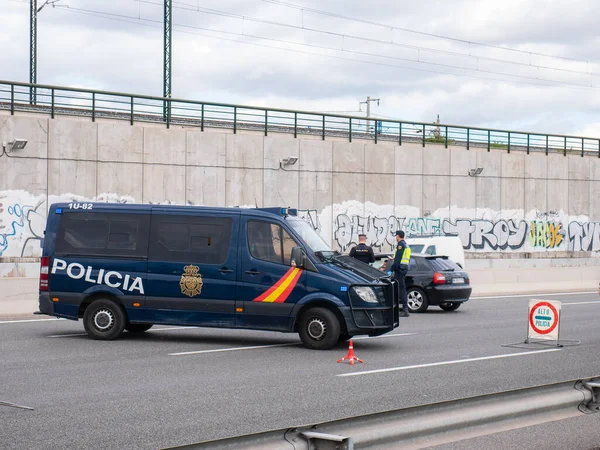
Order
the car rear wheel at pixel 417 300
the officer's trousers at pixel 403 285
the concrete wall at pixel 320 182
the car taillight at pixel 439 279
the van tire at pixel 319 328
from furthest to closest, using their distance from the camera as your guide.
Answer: the concrete wall at pixel 320 182 → the car rear wheel at pixel 417 300 → the car taillight at pixel 439 279 → the officer's trousers at pixel 403 285 → the van tire at pixel 319 328

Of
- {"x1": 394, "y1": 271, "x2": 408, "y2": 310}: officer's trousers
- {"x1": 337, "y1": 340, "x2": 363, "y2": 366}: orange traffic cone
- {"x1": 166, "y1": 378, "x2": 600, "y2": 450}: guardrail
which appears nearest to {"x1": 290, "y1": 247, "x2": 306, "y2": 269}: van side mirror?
{"x1": 337, "y1": 340, "x2": 363, "y2": 366}: orange traffic cone

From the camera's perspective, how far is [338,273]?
13.9 m

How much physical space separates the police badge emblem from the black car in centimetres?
855

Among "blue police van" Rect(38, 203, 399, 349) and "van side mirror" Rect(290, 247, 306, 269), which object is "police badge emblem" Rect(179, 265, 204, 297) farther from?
"van side mirror" Rect(290, 247, 306, 269)

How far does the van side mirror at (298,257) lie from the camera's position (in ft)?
45.7

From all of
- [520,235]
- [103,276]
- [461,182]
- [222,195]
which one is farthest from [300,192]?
[103,276]

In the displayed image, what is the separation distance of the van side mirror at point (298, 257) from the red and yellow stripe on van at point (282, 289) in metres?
0.08

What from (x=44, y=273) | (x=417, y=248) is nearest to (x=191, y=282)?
(x=44, y=273)

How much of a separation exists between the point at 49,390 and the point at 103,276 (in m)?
4.68

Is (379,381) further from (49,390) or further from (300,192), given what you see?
(300,192)

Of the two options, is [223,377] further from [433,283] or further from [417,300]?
[417,300]

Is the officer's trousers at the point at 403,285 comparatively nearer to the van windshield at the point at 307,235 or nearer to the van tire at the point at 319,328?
the van windshield at the point at 307,235

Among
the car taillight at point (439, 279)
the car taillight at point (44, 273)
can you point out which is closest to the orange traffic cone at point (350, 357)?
the car taillight at point (44, 273)

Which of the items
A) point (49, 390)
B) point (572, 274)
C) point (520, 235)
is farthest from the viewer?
A: point (520, 235)
